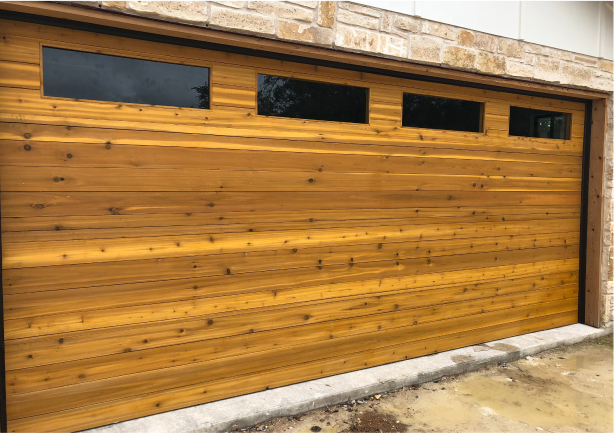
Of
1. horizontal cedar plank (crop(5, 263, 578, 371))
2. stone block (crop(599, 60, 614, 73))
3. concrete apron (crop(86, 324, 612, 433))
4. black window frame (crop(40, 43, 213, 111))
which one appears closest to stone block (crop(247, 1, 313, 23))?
black window frame (crop(40, 43, 213, 111))

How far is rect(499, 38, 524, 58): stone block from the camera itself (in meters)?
4.41

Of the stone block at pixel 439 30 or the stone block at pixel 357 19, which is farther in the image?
the stone block at pixel 439 30

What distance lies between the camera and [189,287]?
3334 millimetres

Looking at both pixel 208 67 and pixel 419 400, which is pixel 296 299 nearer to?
pixel 419 400

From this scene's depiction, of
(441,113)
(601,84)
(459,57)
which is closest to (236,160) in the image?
(441,113)

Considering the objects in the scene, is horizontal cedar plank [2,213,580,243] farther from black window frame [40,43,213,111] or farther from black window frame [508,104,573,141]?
black window frame [508,104,573,141]

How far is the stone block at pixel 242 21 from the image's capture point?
3.06m

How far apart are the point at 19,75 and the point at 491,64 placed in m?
3.86

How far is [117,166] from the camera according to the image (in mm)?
3049

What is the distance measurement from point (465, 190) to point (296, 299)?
2056 millimetres

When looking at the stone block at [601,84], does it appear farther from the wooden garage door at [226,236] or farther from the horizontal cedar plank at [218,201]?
the horizontal cedar plank at [218,201]

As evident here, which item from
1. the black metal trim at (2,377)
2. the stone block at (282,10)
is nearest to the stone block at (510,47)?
the stone block at (282,10)

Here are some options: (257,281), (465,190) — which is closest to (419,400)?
(257,281)

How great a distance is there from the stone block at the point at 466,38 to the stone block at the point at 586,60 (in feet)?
4.95
